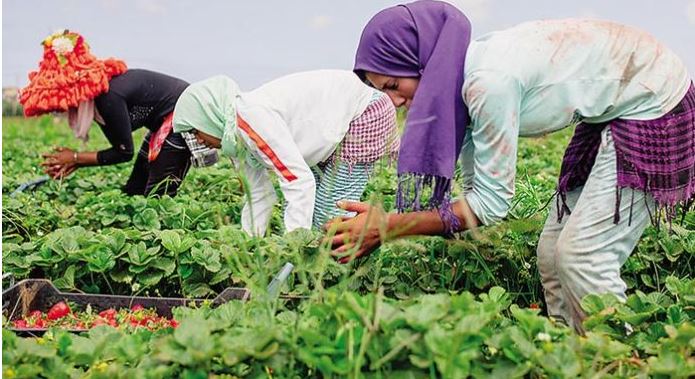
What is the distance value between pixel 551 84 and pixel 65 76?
338 centimetres

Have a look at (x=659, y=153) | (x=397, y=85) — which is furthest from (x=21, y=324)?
(x=659, y=153)

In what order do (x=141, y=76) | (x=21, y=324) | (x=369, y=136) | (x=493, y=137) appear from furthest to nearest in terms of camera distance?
(x=141, y=76) < (x=369, y=136) < (x=21, y=324) < (x=493, y=137)

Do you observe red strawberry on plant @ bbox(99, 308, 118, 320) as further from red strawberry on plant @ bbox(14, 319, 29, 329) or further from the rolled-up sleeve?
the rolled-up sleeve

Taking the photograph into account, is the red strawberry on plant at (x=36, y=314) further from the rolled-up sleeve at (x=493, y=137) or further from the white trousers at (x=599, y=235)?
the white trousers at (x=599, y=235)

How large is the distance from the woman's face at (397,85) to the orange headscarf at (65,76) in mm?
2834

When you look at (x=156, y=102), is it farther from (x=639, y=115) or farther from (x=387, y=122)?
(x=639, y=115)

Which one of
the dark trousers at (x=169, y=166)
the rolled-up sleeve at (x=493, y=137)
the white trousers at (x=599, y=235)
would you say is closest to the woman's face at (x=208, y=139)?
the dark trousers at (x=169, y=166)

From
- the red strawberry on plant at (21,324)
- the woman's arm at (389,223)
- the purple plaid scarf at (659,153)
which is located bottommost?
the red strawberry on plant at (21,324)

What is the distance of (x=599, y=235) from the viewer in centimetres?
294

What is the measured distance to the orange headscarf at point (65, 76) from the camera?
213 inches

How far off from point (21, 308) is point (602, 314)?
209 centimetres

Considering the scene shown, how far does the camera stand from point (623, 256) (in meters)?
3.03

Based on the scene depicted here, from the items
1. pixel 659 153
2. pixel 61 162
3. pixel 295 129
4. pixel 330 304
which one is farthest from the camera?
pixel 61 162

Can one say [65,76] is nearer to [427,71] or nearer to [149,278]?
[149,278]
